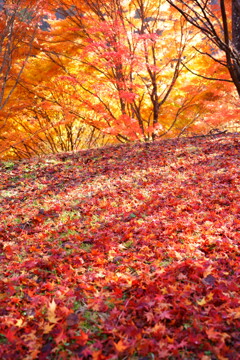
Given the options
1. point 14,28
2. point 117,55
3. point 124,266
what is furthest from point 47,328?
point 117,55

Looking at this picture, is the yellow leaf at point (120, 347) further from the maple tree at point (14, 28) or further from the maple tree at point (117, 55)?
the maple tree at point (117, 55)

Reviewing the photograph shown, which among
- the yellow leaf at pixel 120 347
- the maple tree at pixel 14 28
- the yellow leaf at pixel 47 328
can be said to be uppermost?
the maple tree at pixel 14 28

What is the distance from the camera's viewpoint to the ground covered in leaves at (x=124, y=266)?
198 centimetres

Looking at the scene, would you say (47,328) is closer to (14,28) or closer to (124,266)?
(124,266)

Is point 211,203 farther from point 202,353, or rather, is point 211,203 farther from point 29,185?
point 29,185

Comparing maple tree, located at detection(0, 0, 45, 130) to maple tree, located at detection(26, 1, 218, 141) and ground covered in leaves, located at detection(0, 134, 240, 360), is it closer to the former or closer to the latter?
maple tree, located at detection(26, 1, 218, 141)

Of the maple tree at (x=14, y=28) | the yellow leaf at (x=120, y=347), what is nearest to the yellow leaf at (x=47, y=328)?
the yellow leaf at (x=120, y=347)

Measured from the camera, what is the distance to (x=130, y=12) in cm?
1062

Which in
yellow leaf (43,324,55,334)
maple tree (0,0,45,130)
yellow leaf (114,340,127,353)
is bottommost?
yellow leaf (114,340,127,353)

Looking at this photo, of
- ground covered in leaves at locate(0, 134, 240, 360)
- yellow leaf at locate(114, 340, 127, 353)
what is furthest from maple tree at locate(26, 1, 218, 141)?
yellow leaf at locate(114, 340, 127, 353)

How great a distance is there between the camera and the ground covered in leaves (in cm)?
198

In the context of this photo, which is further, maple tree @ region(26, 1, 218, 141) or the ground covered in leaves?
maple tree @ region(26, 1, 218, 141)

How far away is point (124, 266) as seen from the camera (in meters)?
2.98

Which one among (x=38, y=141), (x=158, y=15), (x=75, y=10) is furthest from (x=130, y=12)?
(x=38, y=141)
